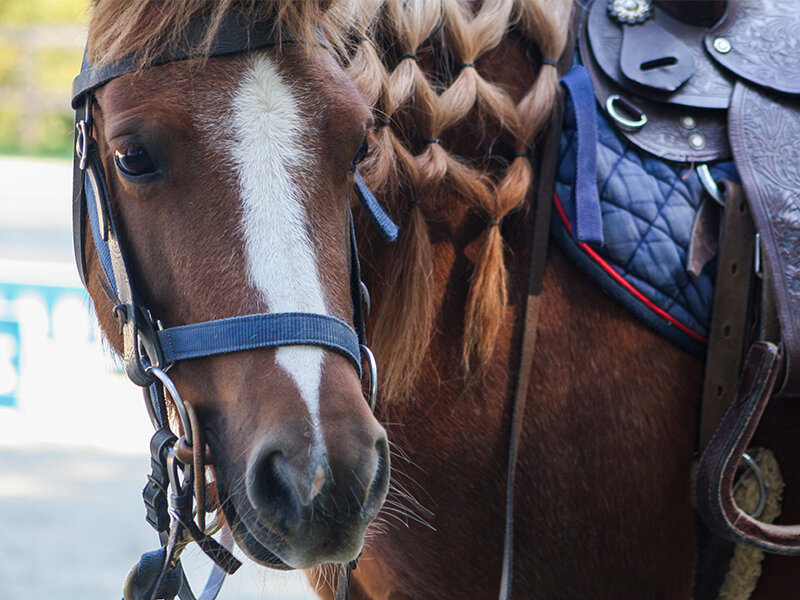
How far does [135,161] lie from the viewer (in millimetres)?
1181

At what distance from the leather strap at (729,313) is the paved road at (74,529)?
2125 mm

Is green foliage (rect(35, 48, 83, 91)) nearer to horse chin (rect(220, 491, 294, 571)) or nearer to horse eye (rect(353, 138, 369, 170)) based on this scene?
horse eye (rect(353, 138, 369, 170))

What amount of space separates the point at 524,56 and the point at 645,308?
596 millimetres

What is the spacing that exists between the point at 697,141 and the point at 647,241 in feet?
0.81

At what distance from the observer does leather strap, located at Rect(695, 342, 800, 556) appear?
1430 millimetres

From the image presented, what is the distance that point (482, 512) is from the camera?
1526 millimetres

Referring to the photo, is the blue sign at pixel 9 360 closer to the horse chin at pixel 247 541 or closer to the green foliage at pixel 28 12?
the horse chin at pixel 247 541

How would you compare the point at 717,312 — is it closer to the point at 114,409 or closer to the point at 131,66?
the point at 131,66

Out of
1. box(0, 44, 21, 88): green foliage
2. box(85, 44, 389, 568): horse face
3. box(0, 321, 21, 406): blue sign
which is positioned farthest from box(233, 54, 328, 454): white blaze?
box(0, 44, 21, 88): green foliage

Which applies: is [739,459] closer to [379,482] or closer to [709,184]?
[709,184]

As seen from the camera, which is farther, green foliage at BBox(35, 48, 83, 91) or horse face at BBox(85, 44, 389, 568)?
green foliage at BBox(35, 48, 83, 91)

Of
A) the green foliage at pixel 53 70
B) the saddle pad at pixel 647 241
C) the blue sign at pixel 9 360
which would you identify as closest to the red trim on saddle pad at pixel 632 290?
the saddle pad at pixel 647 241

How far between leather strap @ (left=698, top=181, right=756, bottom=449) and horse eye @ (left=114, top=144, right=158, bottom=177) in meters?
1.07

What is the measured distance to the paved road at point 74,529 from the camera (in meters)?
3.49
